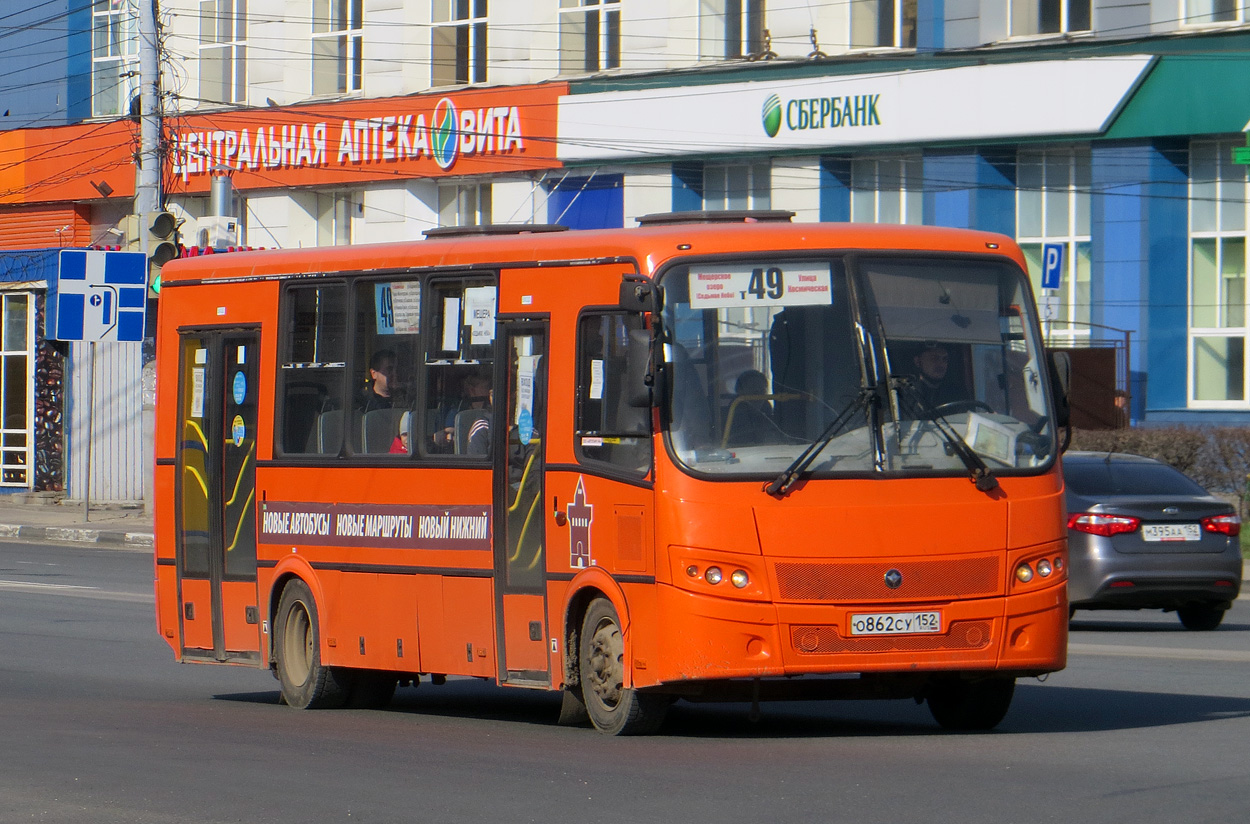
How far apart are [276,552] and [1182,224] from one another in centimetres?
1945

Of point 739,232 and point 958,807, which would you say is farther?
point 739,232

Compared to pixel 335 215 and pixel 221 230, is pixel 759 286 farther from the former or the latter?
pixel 335 215

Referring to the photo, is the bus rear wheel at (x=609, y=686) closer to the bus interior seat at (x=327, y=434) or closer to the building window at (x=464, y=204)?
the bus interior seat at (x=327, y=434)

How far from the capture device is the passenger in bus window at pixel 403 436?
11828 mm

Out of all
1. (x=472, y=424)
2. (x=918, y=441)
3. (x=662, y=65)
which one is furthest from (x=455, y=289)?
(x=662, y=65)

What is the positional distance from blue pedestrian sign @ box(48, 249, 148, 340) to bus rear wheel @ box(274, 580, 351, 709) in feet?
58.3

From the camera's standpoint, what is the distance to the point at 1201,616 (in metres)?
17.7

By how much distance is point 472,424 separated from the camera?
11375 millimetres

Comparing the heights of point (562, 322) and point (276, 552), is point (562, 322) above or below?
above

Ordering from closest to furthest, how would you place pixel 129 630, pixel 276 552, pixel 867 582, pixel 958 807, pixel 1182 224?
pixel 958 807 → pixel 867 582 → pixel 276 552 → pixel 129 630 → pixel 1182 224

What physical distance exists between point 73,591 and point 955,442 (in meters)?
13.8

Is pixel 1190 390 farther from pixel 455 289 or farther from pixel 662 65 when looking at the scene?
pixel 455 289

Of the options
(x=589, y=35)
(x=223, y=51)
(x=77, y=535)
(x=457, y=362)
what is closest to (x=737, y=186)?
(x=589, y=35)

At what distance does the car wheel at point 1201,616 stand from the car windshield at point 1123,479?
98 cm
